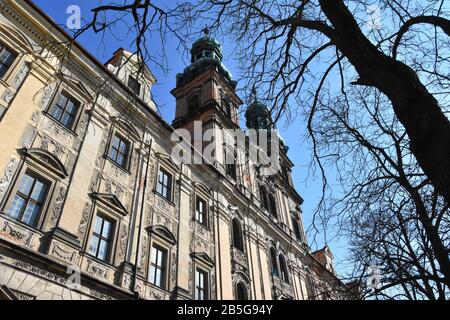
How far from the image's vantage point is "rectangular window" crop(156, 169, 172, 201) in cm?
1387

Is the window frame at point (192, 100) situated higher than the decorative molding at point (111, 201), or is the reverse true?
the window frame at point (192, 100)

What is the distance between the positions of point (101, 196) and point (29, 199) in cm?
226

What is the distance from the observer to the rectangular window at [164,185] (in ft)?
45.5

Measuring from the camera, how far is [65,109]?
36.9 ft

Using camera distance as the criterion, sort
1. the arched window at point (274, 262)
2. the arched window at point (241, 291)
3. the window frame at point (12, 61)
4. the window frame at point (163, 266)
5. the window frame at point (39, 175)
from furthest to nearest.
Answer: the arched window at point (274, 262) < the arched window at point (241, 291) < the window frame at point (163, 266) < the window frame at point (12, 61) < the window frame at point (39, 175)

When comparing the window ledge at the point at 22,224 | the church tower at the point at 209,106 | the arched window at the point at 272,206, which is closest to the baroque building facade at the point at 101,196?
the window ledge at the point at 22,224

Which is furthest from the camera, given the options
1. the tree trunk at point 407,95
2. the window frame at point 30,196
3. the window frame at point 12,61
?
the window frame at point 12,61

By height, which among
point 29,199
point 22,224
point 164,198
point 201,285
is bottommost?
point 22,224

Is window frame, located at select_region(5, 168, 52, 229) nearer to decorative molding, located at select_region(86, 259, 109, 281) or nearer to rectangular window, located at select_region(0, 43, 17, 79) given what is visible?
decorative molding, located at select_region(86, 259, 109, 281)

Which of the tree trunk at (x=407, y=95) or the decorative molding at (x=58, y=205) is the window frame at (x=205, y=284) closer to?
A: the decorative molding at (x=58, y=205)

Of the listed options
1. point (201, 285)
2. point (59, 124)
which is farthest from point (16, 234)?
point (201, 285)

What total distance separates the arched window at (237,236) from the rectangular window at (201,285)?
3710 millimetres

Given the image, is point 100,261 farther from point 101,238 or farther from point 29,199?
point 29,199

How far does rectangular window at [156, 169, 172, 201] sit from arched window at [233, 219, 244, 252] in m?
5.11
